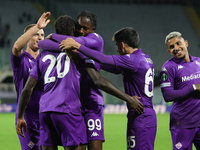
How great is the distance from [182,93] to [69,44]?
1789mm

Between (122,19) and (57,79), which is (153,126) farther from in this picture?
(122,19)

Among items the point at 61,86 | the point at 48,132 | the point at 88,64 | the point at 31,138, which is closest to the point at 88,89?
the point at 88,64

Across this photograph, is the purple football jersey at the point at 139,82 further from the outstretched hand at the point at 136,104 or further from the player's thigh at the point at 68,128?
the player's thigh at the point at 68,128

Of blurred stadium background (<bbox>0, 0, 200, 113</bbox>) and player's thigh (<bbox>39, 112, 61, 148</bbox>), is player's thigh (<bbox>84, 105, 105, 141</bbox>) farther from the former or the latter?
blurred stadium background (<bbox>0, 0, 200, 113</bbox>)

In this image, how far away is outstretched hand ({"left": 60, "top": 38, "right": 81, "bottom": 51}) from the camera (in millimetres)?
3270

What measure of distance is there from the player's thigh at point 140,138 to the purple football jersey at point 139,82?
2.2 inches

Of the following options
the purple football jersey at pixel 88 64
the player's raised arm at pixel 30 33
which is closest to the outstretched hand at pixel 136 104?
the purple football jersey at pixel 88 64

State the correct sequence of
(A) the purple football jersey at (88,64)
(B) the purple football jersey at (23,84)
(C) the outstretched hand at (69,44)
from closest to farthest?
(C) the outstretched hand at (69,44) < (A) the purple football jersey at (88,64) < (B) the purple football jersey at (23,84)

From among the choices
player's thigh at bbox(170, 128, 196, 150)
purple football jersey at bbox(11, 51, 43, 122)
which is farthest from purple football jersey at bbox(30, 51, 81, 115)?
player's thigh at bbox(170, 128, 196, 150)

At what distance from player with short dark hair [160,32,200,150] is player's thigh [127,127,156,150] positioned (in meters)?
0.75

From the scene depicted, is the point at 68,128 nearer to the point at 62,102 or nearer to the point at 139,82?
the point at 62,102

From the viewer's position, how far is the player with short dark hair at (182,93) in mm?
4344

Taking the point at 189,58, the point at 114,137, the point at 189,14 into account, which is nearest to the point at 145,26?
the point at 189,14

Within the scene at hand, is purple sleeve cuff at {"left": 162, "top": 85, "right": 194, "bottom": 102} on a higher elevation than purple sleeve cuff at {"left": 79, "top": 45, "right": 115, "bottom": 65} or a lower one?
lower
